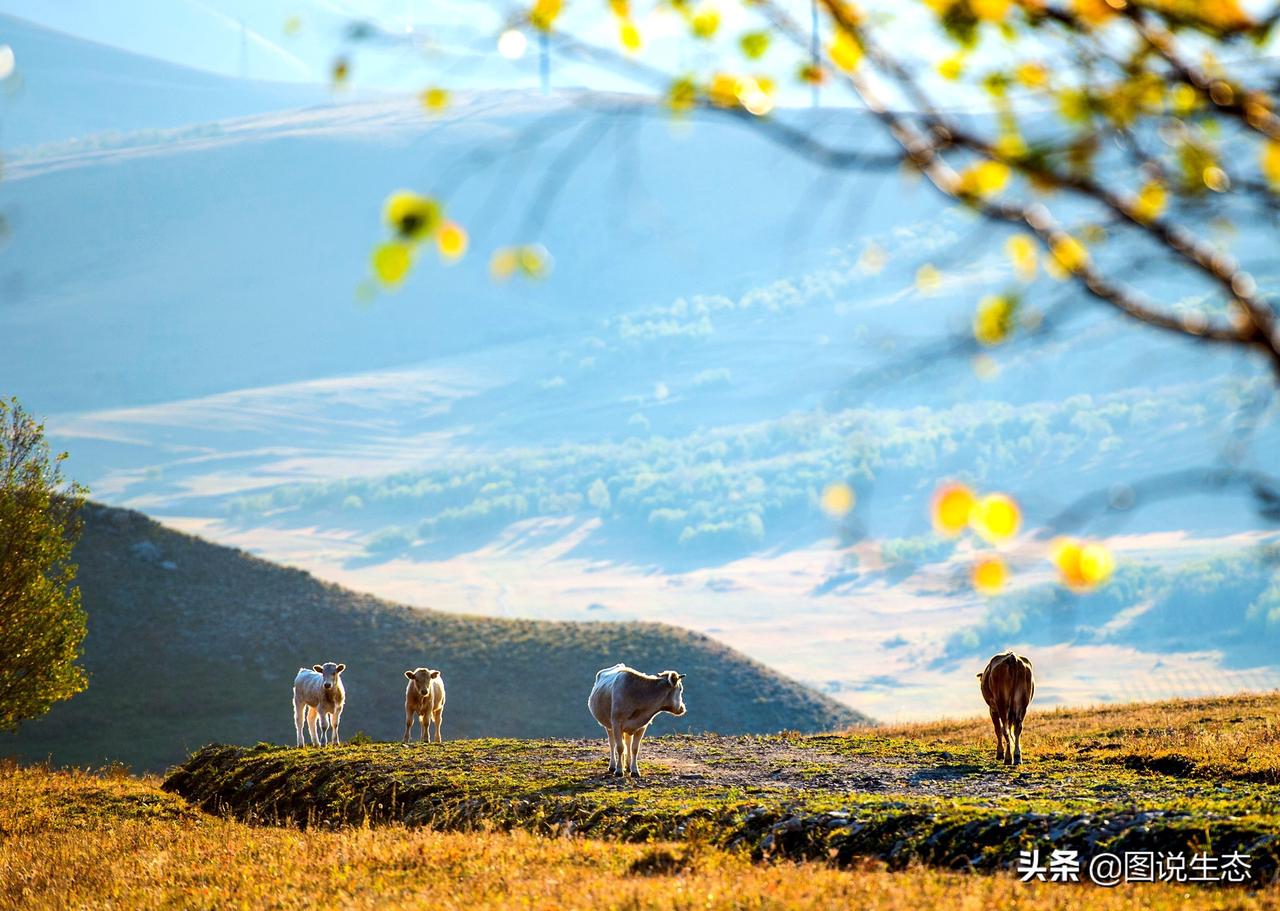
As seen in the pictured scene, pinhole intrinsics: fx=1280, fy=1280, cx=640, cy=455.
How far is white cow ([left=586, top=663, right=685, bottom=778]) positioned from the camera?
68.5ft

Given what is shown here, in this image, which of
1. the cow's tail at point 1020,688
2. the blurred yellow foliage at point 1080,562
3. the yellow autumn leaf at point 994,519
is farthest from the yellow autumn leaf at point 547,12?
the cow's tail at point 1020,688

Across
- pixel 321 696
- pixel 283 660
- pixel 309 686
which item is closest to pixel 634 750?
pixel 321 696

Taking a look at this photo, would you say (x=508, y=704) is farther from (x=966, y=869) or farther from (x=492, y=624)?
(x=966, y=869)

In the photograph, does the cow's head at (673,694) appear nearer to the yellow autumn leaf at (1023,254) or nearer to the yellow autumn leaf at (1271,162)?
the yellow autumn leaf at (1023,254)

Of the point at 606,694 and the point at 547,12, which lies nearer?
the point at 547,12

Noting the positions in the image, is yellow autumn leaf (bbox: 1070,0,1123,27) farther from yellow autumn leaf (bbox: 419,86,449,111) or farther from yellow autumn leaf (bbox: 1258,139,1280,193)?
yellow autumn leaf (bbox: 419,86,449,111)

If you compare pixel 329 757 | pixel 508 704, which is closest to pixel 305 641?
pixel 508 704

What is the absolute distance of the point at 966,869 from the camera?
1234 centimetres

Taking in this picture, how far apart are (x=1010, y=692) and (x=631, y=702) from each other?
698cm

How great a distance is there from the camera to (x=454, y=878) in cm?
1237

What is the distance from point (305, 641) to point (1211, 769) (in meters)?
73.2

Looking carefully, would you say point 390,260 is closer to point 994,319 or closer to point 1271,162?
point 994,319

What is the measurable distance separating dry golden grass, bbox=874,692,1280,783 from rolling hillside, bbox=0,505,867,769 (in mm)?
46484

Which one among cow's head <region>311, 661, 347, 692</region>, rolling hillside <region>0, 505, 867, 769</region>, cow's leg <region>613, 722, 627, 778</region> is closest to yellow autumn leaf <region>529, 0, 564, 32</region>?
cow's leg <region>613, 722, 627, 778</region>
